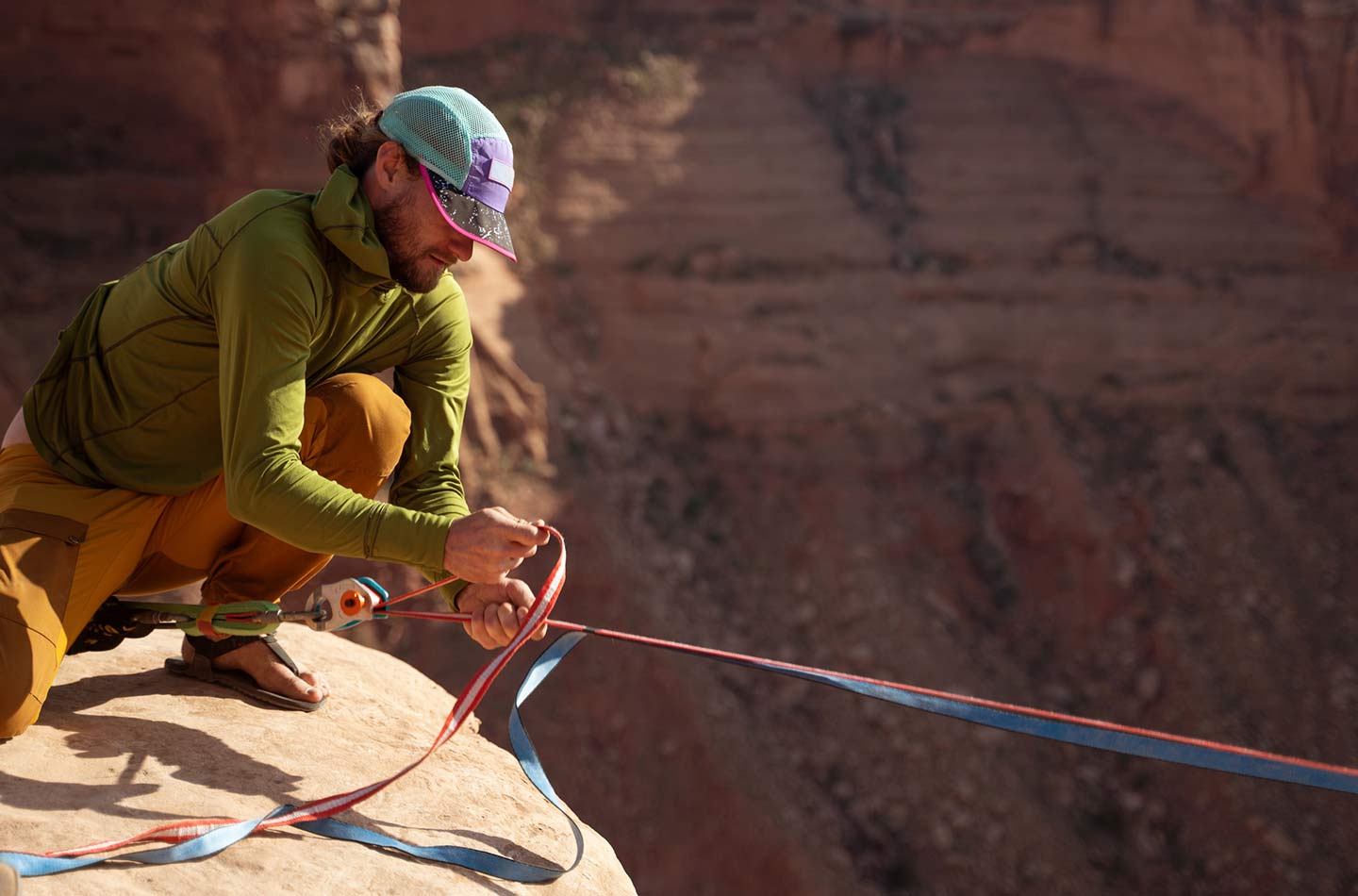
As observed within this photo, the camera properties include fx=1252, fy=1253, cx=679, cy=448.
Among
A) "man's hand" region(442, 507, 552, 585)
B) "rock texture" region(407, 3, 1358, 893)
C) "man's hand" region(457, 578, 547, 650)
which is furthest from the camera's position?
"rock texture" region(407, 3, 1358, 893)

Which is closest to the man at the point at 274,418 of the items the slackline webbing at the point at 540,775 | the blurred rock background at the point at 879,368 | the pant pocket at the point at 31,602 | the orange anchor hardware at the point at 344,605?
the pant pocket at the point at 31,602

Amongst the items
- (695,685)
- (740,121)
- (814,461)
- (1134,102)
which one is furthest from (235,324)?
(1134,102)

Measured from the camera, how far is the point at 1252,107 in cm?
1186

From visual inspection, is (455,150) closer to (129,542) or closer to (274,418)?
(274,418)

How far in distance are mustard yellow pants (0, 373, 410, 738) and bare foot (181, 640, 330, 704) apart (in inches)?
6.3

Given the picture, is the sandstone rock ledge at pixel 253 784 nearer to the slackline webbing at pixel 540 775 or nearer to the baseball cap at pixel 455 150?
the slackline webbing at pixel 540 775

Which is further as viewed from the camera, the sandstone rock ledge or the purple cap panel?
the purple cap panel

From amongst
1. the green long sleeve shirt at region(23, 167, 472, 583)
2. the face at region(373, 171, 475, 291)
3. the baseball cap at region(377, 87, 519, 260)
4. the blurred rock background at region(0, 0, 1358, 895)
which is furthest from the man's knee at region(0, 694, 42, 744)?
the blurred rock background at region(0, 0, 1358, 895)

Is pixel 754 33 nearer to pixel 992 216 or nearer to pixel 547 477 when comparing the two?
pixel 992 216

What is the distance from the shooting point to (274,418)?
2785 mm

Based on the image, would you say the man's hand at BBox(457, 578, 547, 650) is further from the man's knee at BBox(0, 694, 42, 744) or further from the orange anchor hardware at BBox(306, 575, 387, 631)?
the man's knee at BBox(0, 694, 42, 744)

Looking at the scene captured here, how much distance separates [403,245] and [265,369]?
456 mm

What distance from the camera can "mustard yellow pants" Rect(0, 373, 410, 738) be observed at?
9.56ft

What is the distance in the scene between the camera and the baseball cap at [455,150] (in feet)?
9.48
